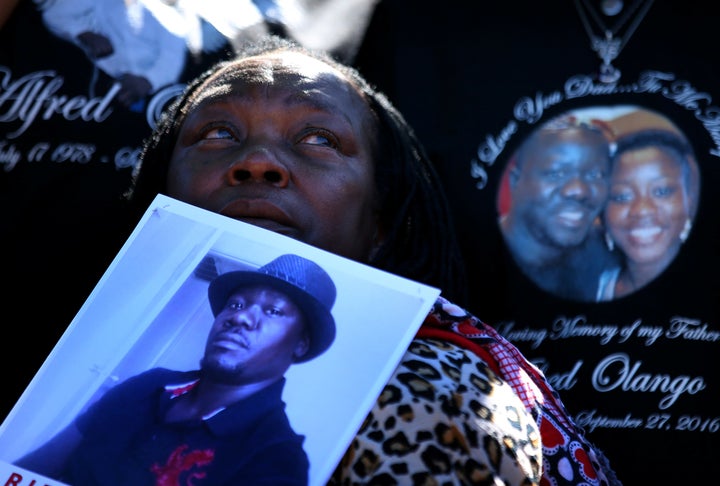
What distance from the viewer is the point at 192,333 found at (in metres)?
1.22

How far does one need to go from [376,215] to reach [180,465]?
77cm

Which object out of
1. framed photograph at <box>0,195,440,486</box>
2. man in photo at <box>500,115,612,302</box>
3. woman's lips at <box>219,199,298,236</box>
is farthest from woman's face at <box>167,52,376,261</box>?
man in photo at <box>500,115,612,302</box>

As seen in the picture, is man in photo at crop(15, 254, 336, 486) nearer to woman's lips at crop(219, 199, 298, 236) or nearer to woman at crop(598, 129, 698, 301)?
woman's lips at crop(219, 199, 298, 236)

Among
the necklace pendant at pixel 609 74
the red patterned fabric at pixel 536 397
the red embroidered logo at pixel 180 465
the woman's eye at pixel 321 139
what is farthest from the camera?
the necklace pendant at pixel 609 74

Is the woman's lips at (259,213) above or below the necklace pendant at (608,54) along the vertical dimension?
below

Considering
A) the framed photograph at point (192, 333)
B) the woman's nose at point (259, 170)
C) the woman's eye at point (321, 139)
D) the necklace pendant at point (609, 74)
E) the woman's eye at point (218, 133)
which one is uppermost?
the necklace pendant at point (609, 74)

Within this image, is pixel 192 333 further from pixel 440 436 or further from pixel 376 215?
pixel 376 215

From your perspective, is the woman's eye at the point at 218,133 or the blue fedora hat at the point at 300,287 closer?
the blue fedora hat at the point at 300,287

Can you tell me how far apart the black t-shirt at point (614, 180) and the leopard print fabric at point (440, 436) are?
29.1 inches

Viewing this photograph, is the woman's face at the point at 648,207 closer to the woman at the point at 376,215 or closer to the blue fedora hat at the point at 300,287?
the woman at the point at 376,215

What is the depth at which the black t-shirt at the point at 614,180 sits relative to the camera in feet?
6.28

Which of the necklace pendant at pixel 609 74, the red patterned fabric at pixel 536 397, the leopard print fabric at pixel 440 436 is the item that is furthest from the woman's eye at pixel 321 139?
the necklace pendant at pixel 609 74

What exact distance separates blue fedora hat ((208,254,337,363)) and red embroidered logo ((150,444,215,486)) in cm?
18

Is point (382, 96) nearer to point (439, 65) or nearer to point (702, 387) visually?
point (439, 65)
